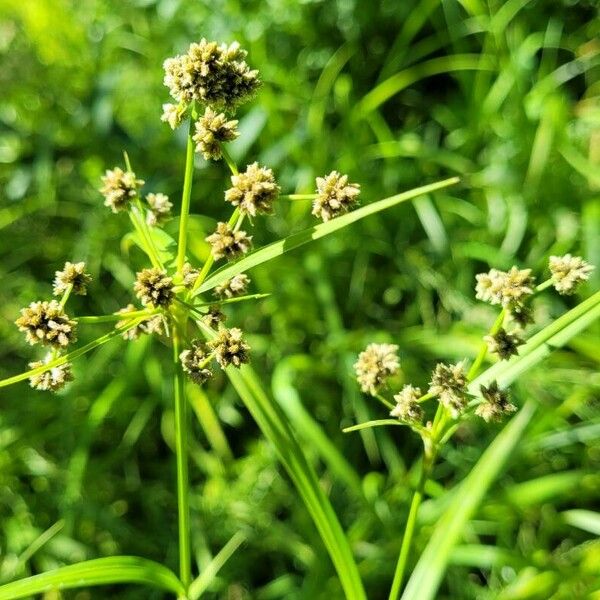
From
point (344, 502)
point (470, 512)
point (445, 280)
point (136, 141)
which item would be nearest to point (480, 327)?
point (445, 280)

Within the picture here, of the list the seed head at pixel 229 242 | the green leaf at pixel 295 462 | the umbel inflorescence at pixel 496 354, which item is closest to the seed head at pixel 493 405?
the umbel inflorescence at pixel 496 354

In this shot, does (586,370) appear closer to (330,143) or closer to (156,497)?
(330,143)

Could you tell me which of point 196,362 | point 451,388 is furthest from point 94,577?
point 451,388

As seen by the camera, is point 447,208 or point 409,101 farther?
point 409,101

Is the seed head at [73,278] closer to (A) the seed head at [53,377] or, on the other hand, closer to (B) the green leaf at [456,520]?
(A) the seed head at [53,377]

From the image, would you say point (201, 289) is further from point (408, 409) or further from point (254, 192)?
point (408, 409)

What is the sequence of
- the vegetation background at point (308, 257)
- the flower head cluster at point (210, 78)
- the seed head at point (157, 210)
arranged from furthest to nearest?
the vegetation background at point (308, 257), the seed head at point (157, 210), the flower head cluster at point (210, 78)
